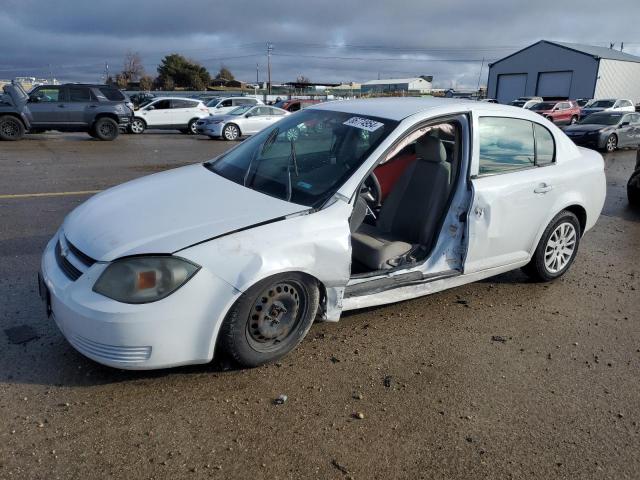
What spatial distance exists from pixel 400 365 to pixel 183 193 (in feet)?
5.98

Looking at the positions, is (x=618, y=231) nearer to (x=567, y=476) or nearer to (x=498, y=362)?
(x=498, y=362)

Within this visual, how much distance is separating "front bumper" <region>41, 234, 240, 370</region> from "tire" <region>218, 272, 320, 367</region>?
10 cm

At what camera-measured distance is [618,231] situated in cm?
688

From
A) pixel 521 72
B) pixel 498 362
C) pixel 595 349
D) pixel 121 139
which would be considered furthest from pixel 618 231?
pixel 521 72

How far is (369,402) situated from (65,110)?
17794 millimetres

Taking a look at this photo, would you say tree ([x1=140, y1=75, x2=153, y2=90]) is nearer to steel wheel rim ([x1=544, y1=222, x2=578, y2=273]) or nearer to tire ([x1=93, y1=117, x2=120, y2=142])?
tire ([x1=93, y1=117, x2=120, y2=142])

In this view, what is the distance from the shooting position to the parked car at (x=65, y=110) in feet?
54.4

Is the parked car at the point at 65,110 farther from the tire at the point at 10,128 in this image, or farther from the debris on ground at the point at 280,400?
the debris on ground at the point at 280,400

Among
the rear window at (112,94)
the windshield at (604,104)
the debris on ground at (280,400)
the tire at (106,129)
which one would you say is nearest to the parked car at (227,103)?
the rear window at (112,94)

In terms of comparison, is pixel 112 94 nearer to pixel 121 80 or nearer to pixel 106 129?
pixel 106 129

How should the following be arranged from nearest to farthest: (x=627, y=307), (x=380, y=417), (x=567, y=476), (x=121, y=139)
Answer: (x=567, y=476)
(x=380, y=417)
(x=627, y=307)
(x=121, y=139)

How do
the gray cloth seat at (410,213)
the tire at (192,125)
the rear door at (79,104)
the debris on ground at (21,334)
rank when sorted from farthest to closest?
the tire at (192,125)
the rear door at (79,104)
the gray cloth seat at (410,213)
the debris on ground at (21,334)

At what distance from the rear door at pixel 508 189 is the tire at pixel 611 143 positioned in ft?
49.7

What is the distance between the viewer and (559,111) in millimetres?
29531
